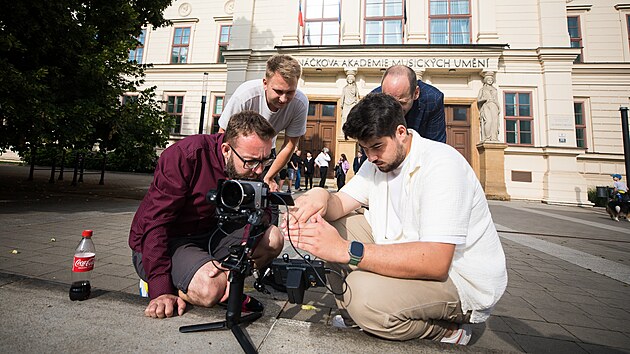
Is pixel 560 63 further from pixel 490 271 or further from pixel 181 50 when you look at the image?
pixel 181 50

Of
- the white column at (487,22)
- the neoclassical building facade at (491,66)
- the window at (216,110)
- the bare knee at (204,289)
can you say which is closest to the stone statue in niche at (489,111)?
the neoclassical building facade at (491,66)

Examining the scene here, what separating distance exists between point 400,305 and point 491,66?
579 inches

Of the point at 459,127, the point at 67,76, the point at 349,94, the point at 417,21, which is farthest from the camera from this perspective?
the point at 417,21

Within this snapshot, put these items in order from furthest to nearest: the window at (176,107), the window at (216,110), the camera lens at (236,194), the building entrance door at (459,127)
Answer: the window at (176,107) < the window at (216,110) < the building entrance door at (459,127) < the camera lens at (236,194)

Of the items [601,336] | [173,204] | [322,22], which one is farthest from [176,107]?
[601,336]

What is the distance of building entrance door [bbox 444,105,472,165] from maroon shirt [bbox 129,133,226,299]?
1365 centimetres

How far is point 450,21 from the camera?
45.6 feet

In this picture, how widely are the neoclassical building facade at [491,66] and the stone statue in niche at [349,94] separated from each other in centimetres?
27

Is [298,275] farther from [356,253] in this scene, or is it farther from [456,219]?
[456,219]

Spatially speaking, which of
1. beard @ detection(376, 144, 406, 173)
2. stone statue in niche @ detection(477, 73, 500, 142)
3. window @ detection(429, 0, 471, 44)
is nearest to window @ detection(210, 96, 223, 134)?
window @ detection(429, 0, 471, 44)

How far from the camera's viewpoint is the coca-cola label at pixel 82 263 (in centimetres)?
175

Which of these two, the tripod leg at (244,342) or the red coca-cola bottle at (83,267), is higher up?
the red coca-cola bottle at (83,267)

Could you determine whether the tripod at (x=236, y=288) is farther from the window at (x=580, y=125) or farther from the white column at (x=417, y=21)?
the window at (x=580, y=125)

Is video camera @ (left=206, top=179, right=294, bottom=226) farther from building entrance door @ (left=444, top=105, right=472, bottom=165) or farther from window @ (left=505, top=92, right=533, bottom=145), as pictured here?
window @ (left=505, top=92, right=533, bottom=145)
